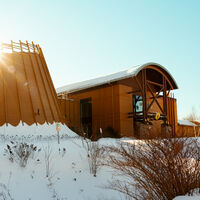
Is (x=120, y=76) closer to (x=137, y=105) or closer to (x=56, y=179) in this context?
(x=137, y=105)

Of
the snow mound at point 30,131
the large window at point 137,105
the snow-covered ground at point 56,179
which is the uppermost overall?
the large window at point 137,105

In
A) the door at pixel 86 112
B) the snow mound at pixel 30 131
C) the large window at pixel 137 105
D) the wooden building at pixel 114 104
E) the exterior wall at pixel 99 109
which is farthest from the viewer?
the door at pixel 86 112

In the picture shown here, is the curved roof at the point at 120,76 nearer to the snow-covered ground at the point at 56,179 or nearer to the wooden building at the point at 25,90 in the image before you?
the wooden building at the point at 25,90

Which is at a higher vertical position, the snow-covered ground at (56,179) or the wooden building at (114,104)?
the wooden building at (114,104)

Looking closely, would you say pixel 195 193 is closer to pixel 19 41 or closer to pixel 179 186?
pixel 179 186

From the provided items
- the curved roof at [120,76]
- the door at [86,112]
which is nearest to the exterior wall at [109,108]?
the door at [86,112]

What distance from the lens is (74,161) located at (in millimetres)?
7945

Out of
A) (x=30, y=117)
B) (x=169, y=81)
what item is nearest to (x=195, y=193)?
(x=30, y=117)

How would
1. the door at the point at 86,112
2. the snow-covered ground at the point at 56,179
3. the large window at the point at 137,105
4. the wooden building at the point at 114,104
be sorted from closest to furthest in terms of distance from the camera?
the snow-covered ground at the point at 56,179
the wooden building at the point at 114,104
the large window at the point at 137,105
the door at the point at 86,112

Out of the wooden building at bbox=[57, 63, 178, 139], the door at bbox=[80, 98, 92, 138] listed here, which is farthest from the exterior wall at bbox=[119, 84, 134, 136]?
the door at bbox=[80, 98, 92, 138]

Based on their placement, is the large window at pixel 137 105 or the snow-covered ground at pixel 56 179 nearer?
the snow-covered ground at pixel 56 179

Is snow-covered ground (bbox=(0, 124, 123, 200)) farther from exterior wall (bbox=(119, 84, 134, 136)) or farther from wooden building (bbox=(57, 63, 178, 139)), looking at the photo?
exterior wall (bbox=(119, 84, 134, 136))

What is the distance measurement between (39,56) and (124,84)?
Answer: 8475 mm

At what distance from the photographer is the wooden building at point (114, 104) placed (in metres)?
20.9
